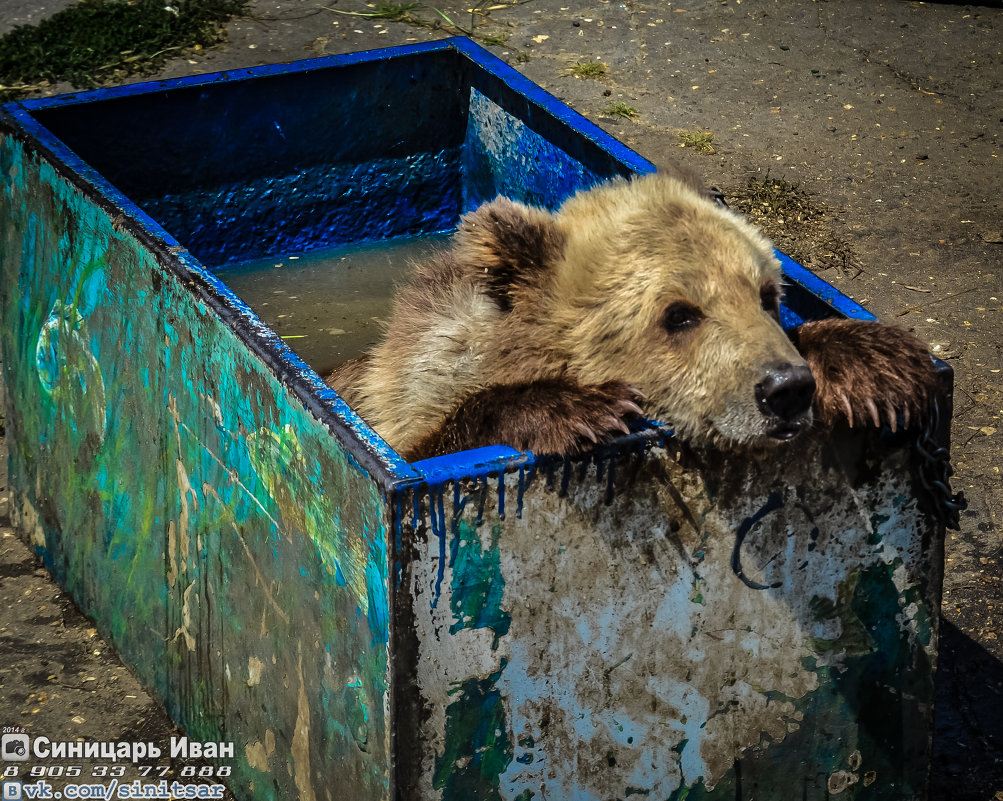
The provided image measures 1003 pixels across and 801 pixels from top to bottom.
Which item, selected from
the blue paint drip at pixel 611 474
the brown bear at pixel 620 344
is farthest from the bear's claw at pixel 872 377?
the blue paint drip at pixel 611 474

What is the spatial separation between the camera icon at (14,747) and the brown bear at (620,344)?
148cm

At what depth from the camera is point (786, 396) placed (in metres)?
→ 2.47

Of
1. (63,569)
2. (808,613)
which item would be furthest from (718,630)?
(63,569)

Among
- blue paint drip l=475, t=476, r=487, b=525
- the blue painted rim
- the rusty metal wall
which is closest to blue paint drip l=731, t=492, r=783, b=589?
the rusty metal wall

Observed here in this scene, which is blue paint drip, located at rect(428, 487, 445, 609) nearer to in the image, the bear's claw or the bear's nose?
the bear's nose

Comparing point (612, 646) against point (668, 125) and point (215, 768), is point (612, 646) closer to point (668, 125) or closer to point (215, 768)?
point (215, 768)

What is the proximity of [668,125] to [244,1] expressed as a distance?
2.97 metres

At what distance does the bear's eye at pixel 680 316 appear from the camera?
2.71 metres

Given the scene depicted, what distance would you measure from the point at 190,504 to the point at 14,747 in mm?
1045

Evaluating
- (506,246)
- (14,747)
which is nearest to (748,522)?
(506,246)

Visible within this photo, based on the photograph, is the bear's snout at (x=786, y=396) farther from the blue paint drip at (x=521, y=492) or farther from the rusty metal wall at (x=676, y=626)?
the blue paint drip at (x=521, y=492)

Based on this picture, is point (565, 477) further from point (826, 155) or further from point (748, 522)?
point (826, 155)

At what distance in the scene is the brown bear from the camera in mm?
2496

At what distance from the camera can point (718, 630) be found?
268 centimetres
